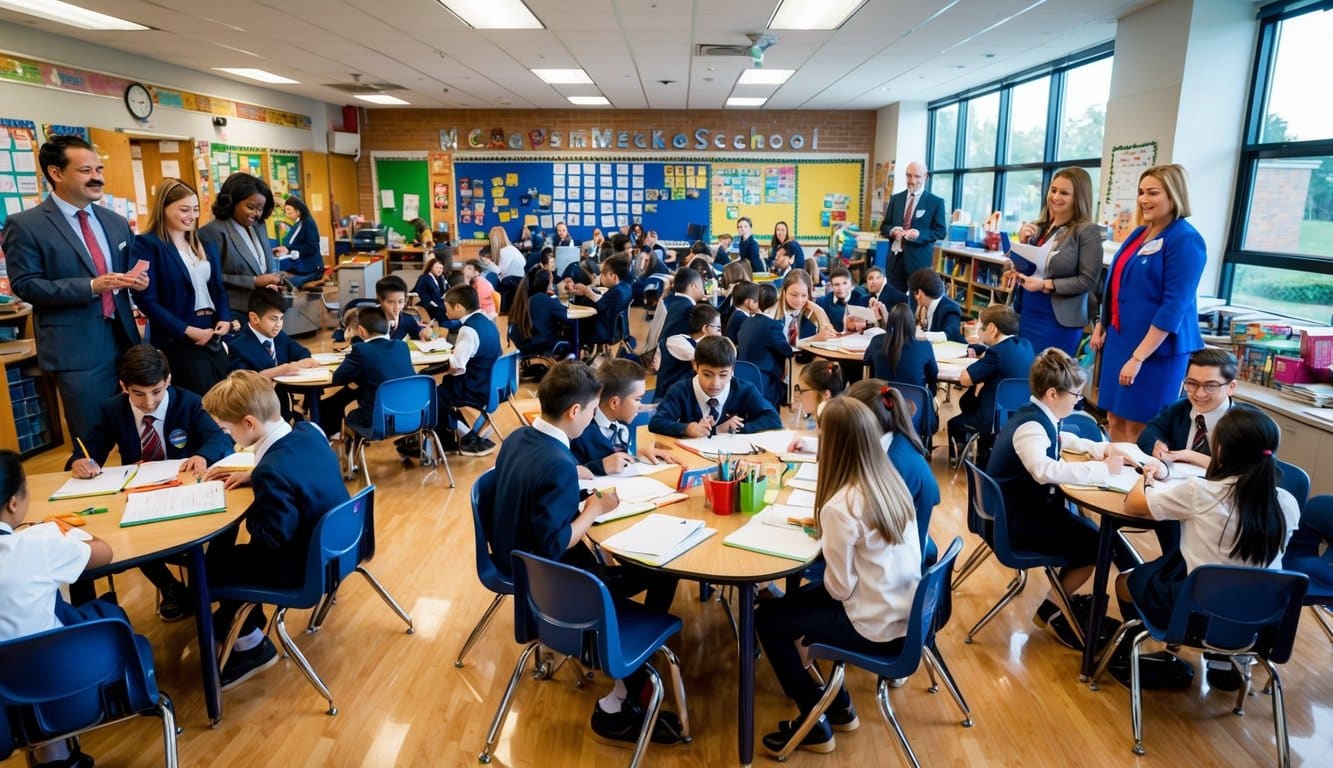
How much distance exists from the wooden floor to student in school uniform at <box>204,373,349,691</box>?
341 mm

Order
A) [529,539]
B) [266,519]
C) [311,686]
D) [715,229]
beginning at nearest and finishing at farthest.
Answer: [529,539] → [266,519] → [311,686] → [715,229]

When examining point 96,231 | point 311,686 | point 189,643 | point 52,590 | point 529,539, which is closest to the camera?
point 52,590

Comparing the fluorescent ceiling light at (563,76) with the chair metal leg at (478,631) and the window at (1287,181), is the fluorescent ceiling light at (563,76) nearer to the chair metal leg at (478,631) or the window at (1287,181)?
the window at (1287,181)

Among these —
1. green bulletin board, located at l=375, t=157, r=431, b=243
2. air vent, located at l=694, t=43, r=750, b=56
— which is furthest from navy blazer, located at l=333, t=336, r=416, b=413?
green bulletin board, located at l=375, t=157, r=431, b=243

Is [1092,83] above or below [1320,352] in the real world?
above

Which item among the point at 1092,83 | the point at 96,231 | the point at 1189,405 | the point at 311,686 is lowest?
the point at 311,686

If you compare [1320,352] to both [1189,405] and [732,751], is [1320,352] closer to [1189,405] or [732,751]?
[1189,405]

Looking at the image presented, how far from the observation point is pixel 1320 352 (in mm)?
4527

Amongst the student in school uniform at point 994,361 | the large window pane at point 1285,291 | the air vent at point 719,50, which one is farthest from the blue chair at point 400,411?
the large window pane at point 1285,291

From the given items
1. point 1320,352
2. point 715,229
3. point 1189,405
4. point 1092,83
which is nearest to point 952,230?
point 1092,83

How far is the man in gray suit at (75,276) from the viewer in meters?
3.80

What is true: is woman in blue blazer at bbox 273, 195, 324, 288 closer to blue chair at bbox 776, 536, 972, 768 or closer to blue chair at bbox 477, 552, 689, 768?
blue chair at bbox 477, 552, 689, 768

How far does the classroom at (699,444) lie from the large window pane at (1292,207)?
0.03 metres

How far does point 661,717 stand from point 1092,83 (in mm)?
7635
